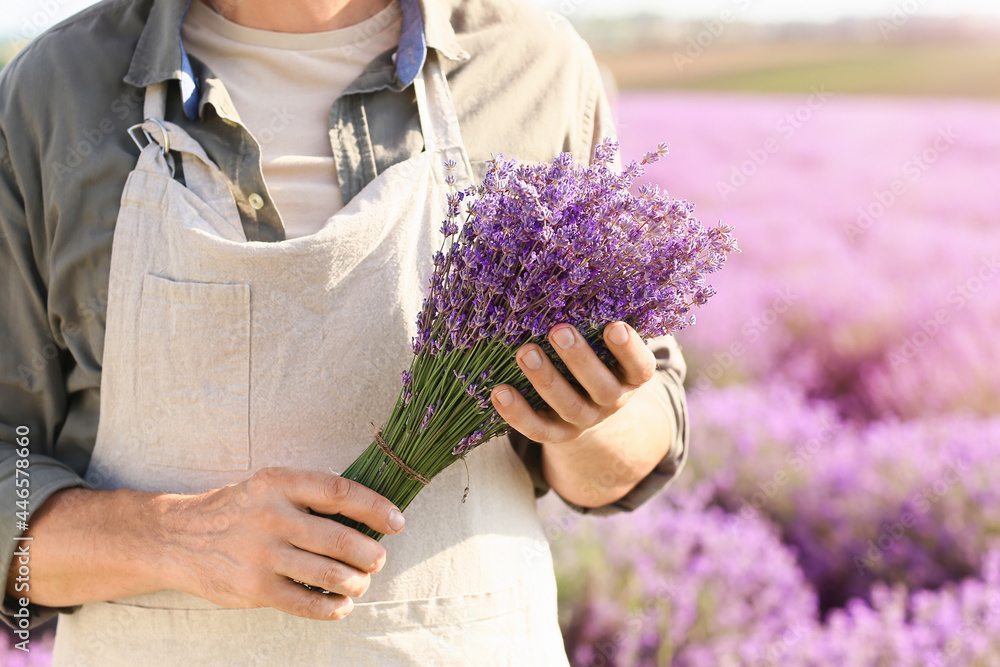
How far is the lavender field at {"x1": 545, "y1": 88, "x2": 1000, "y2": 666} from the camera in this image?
2486mm

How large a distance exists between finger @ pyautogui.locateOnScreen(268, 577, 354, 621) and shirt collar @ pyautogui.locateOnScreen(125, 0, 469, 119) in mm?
675

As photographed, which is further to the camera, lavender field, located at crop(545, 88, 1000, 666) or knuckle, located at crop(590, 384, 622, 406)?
lavender field, located at crop(545, 88, 1000, 666)

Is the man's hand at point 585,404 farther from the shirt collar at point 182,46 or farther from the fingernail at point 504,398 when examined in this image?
the shirt collar at point 182,46

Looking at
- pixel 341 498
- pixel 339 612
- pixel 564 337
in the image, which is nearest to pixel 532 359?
pixel 564 337

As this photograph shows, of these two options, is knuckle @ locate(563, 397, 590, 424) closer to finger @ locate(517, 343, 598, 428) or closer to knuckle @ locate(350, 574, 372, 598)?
finger @ locate(517, 343, 598, 428)

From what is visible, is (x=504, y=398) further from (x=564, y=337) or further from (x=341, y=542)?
(x=341, y=542)

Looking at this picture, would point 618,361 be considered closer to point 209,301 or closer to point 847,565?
point 209,301

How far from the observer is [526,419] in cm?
97

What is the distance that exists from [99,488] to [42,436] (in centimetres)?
13

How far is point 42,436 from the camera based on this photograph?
1.26 meters
